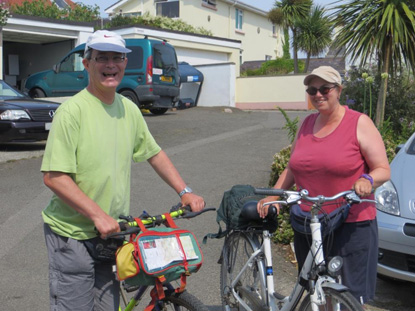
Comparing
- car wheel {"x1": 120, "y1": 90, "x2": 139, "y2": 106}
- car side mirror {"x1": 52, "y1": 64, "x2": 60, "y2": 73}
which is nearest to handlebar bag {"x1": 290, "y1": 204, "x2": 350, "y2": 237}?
car wheel {"x1": 120, "y1": 90, "x2": 139, "y2": 106}

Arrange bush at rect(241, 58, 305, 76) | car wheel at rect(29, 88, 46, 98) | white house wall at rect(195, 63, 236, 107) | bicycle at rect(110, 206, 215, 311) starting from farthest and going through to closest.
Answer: bush at rect(241, 58, 305, 76)
white house wall at rect(195, 63, 236, 107)
car wheel at rect(29, 88, 46, 98)
bicycle at rect(110, 206, 215, 311)

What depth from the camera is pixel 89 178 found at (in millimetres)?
3010

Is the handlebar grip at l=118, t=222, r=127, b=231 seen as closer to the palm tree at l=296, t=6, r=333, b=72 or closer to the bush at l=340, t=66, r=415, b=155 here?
the bush at l=340, t=66, r=415, b=155

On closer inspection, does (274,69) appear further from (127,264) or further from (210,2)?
(127,264)

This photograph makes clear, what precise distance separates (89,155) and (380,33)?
733cm

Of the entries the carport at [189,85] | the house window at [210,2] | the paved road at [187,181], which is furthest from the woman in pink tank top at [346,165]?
the house window at [210,2]

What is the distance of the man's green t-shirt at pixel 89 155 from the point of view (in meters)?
2.92

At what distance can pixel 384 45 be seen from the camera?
9.56m

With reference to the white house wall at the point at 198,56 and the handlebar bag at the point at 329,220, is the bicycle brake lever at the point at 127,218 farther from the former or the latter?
the white house wall at the point at 198,56

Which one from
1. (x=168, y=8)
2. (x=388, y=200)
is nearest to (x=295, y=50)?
(x=168, y=8)

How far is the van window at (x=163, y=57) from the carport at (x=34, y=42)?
4531mm

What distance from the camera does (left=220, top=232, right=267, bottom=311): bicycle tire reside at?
4.06 metres

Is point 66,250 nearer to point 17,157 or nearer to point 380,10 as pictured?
point 380,10

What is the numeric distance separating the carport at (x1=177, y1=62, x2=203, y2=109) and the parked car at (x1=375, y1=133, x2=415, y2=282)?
55.7 ft
